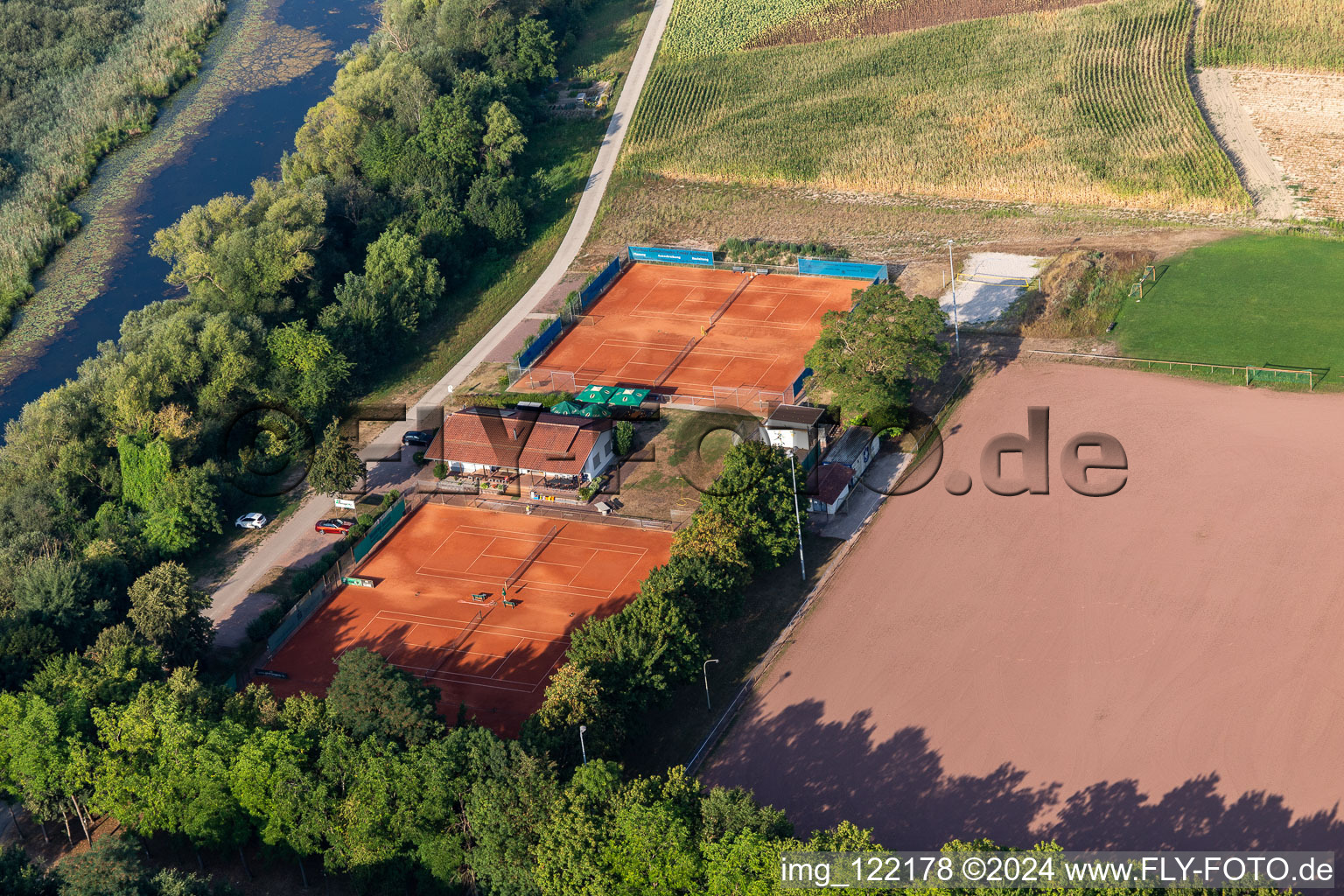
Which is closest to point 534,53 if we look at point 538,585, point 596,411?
point 596,411

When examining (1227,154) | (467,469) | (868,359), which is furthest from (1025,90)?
(467,469)

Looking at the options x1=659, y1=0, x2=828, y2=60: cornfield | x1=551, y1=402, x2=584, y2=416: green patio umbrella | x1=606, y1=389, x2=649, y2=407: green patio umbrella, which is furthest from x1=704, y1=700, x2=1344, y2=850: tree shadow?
x1=659, y1=0, x2=828, y2=60: cornfield

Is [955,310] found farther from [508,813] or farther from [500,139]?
[508,813]

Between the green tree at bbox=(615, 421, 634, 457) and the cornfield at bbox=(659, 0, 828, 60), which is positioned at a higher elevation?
the cornfield at bbox=(659, 0, 828, 60)

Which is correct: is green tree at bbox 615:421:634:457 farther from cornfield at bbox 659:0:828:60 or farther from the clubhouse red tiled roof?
cornfield at bbox 659:0:828:60

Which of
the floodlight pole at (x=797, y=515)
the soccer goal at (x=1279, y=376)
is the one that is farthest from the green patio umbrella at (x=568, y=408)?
the soccer goal at (x=1279, y=376)

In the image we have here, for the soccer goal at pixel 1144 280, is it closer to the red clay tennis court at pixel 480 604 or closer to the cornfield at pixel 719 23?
the red clay tennis court at pixel 480 604
